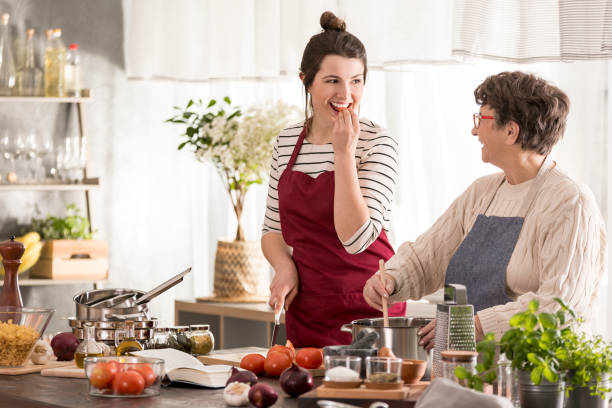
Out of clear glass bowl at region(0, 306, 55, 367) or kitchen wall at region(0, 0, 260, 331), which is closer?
clear glass bowl at region(0, 306, 55, 367)

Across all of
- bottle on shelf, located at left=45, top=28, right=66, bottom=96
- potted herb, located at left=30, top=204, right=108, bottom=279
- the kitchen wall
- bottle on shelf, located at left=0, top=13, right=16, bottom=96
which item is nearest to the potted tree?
the kitchen wall

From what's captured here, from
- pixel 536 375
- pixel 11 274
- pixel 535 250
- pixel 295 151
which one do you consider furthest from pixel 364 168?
pixel 536 375

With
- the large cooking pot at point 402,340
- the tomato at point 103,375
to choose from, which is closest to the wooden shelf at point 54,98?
the tomato at point 103,375

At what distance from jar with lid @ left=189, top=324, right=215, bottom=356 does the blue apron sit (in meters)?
0.67

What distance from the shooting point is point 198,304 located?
4.24m

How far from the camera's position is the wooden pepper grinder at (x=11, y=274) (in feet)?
7.90

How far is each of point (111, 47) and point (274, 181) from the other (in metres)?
2.48

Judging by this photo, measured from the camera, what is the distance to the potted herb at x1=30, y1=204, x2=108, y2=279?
445 cm

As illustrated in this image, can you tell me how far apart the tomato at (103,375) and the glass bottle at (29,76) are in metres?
2.90

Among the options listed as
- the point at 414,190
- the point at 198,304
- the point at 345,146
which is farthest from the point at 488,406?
the point at 198,304

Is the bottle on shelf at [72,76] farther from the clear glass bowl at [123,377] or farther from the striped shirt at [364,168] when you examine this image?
the clear glass bowl at [123,377]

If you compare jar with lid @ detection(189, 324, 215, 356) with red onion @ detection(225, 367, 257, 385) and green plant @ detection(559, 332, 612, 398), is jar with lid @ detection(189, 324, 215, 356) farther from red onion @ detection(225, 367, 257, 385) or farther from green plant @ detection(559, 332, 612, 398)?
green plant @ detection(559, 332, 612, 398)

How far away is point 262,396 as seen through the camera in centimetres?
175

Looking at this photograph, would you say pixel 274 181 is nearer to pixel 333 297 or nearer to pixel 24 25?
pixel 333 297
